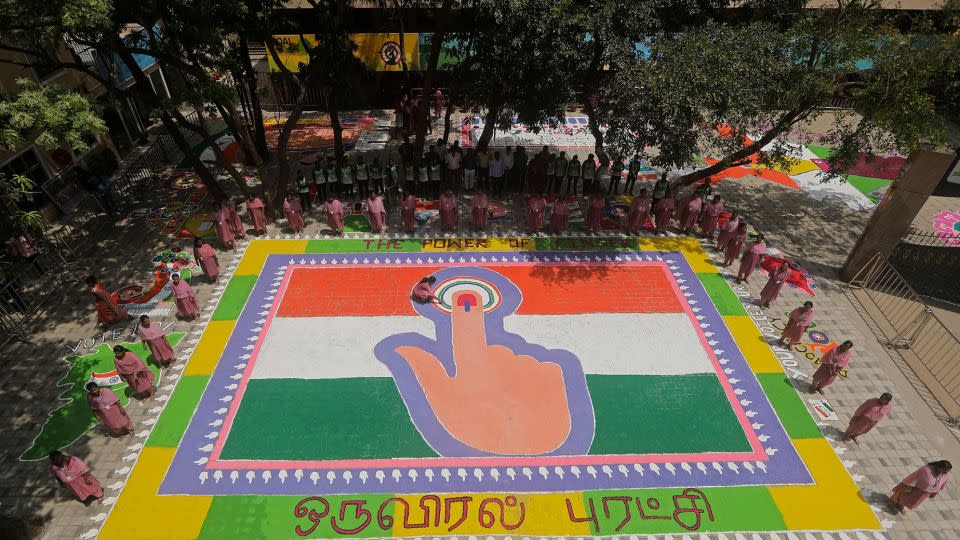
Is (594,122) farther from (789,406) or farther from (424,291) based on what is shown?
(789,406)

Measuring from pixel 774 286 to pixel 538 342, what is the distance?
642 centimetres

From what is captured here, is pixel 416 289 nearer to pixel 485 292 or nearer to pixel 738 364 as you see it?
pixel 485 292

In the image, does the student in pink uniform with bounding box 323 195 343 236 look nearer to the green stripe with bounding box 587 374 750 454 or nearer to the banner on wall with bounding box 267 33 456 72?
the green stripe with bounding box 587 374 750 454

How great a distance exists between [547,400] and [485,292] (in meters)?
3.80

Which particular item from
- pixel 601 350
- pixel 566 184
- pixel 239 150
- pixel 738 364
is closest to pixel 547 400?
pixel 601 350

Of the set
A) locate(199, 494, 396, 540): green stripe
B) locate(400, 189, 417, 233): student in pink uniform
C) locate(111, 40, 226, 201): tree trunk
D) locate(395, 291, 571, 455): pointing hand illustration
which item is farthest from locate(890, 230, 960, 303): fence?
locate(111, 40, 226, 201): tree trunk

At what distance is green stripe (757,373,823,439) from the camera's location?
10688mm

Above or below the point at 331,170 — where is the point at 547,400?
below

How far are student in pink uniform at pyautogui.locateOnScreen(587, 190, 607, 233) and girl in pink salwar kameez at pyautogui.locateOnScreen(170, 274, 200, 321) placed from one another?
11.5 meters

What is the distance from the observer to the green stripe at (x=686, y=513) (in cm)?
908

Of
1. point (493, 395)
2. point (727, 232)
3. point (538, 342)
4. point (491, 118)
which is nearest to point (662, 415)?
point (538, 342)

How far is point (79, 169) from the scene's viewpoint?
1727cm

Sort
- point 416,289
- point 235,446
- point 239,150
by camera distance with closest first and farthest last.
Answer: point 235,446 < point 416,289 < point 239,150

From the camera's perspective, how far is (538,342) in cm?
1254
